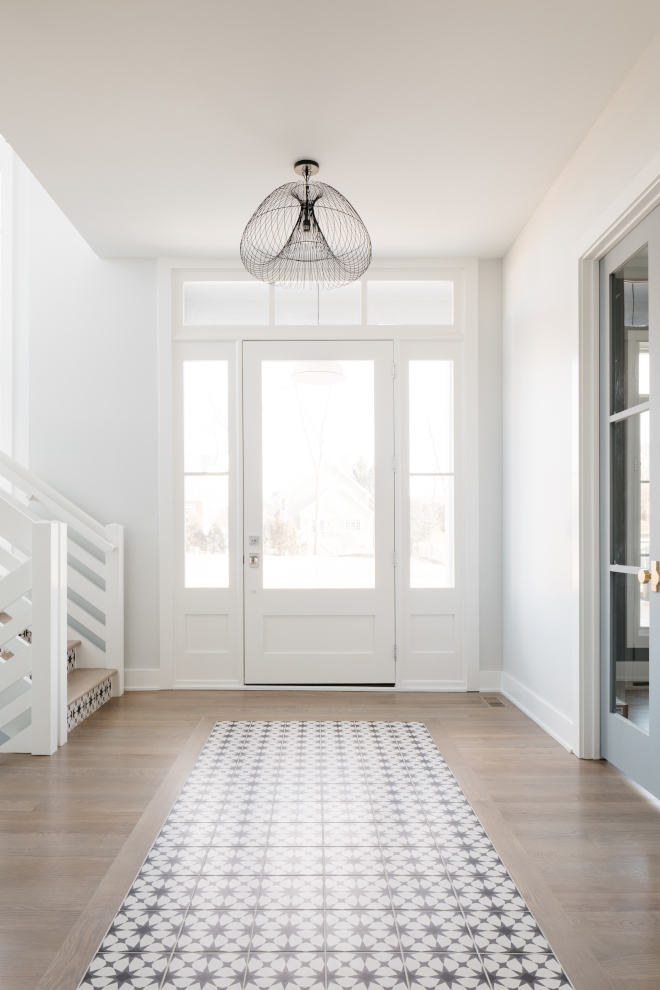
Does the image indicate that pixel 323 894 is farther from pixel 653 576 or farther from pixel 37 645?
pixel 37 645

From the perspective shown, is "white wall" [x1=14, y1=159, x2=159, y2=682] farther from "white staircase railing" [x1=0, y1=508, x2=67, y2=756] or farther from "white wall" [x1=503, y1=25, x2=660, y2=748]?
"white wall" [x1=503, y1=25, x2=660, y2=748]

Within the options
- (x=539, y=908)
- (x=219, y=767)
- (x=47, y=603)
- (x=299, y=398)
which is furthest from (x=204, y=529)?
(x=539, y=908)

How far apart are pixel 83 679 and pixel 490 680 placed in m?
2.47

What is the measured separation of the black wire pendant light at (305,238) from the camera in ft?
9.86

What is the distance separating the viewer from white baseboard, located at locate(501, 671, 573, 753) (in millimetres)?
3249

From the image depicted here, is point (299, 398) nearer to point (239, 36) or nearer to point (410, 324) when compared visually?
point (410, 324)

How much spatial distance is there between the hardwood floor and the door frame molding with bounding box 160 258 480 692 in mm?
420

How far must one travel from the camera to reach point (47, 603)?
10.3ft

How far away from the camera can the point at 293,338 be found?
4.35 metres

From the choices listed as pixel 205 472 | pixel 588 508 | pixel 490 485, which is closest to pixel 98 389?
pixel 205 472

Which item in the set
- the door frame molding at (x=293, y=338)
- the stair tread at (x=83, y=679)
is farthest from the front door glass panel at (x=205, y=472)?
the stair tread at (x=83, y=679)

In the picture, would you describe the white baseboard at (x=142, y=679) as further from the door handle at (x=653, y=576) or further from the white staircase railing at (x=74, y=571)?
the door handle at (x=653, y=576)

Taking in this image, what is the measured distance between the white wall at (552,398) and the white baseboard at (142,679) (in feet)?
7.24

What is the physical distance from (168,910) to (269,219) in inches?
116
